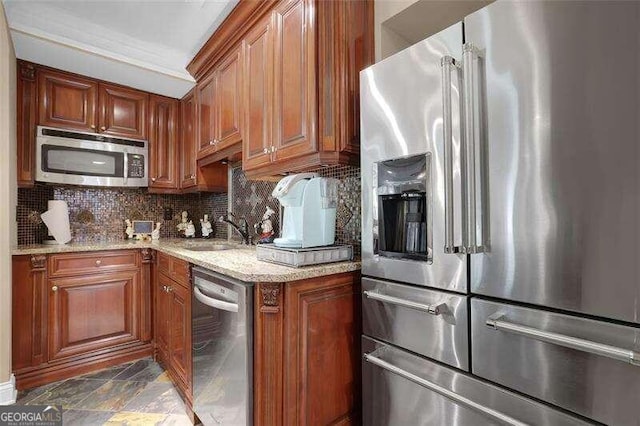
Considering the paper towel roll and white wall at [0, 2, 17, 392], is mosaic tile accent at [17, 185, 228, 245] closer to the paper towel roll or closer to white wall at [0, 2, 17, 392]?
the paper towel roll

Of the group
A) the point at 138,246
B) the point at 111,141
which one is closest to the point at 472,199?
the point at 138,246

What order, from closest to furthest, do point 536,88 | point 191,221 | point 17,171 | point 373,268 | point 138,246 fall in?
1. point 536,88
2. point 373,268
3. point 17,171
4. point 138,246
5. point 191,221

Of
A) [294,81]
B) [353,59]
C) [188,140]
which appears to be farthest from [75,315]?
[353,59]

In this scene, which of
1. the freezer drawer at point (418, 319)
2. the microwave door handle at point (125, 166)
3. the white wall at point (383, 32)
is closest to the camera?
the freezer drawer at point (418, 319)

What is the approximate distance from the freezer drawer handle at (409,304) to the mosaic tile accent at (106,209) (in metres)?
2.18

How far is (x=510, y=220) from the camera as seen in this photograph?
0.96 m

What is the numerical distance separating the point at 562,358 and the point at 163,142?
135 inches

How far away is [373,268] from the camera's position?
1.37 metres

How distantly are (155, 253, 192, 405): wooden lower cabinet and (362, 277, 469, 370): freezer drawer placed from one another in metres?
1.13

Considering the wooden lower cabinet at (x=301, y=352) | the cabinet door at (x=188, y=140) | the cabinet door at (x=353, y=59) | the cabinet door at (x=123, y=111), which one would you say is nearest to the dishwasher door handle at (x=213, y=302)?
the wooden lower cabinet at (x=301, y=352)

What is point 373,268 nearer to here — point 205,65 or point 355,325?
point 355,325

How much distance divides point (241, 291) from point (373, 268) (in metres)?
Result: 0.58

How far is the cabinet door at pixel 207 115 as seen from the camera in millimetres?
2516

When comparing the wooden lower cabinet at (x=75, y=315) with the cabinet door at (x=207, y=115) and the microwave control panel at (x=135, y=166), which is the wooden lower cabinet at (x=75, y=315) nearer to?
the microwave control panel at (x=135, y=166)
